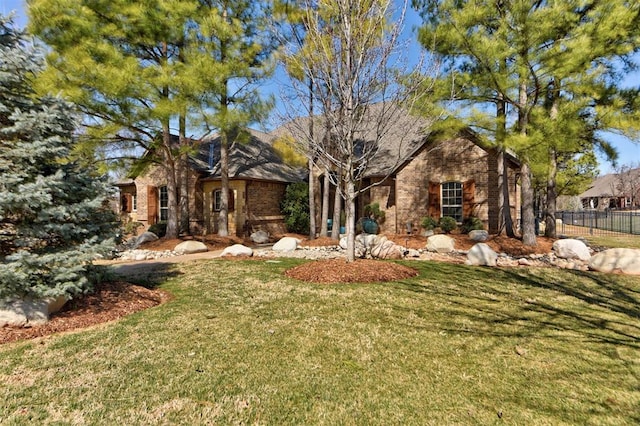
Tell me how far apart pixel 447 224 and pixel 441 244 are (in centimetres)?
350

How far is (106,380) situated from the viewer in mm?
3201

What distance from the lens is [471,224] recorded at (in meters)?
14.9

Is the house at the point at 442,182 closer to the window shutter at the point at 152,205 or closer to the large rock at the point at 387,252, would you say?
the large rock at the point at 387,252

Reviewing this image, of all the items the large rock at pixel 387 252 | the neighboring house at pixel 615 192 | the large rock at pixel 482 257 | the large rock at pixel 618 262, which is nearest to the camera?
the large rock at pixel 618 262

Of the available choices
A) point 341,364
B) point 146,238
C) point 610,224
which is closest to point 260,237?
point 146,238

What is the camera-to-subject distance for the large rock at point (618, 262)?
822 cm

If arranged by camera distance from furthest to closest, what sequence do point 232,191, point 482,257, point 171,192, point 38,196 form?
point 232,191 < point 171,192 < point 482,257 < point 38,196

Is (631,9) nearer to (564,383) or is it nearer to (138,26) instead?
(564,383)

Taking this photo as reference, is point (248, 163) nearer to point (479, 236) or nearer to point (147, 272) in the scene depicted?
point (147, 272)

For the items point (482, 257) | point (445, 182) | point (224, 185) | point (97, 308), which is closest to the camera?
point (97, 308)

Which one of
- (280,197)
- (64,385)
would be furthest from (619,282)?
(280,197)

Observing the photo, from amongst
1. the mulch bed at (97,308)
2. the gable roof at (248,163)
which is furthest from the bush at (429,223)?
the mulch bed at (97,308)

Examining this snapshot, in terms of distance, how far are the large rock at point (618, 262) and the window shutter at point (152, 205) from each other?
19.1 metres

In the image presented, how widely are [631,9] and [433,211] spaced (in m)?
9.27
